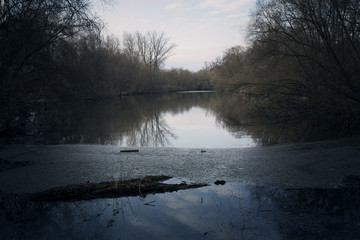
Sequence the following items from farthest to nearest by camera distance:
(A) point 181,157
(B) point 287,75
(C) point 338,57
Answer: (B) point 287,75 < (C) point 338,57 < (A) point 181,157

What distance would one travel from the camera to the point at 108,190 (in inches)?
219

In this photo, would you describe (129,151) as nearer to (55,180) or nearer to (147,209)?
(55,180)

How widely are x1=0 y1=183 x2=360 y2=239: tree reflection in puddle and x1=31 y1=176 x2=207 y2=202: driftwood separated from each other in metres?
0.16

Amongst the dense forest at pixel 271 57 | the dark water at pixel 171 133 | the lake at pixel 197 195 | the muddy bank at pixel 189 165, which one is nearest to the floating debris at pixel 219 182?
the lake at pixel 197 195

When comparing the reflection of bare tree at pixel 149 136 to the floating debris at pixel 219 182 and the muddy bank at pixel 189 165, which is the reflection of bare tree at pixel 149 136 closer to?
the muddy bank at pixel 189 165

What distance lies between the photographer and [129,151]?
9.30 meters

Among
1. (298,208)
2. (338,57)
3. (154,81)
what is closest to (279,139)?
(338,57)

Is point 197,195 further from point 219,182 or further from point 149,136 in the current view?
point 149,136

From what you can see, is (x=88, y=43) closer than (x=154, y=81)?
Yes

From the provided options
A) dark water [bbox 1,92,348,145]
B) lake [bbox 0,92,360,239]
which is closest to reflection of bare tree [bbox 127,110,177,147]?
dark water [bbox 1,92,348,145]

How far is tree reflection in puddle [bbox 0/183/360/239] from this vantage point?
13.7ft

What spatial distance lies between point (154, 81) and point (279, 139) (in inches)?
2157

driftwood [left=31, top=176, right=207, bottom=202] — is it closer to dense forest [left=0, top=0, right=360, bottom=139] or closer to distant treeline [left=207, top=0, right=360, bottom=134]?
dense forest [left=0, top=0, right=360, bottom=139]

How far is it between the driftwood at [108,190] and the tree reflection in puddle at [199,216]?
0.16 metres
